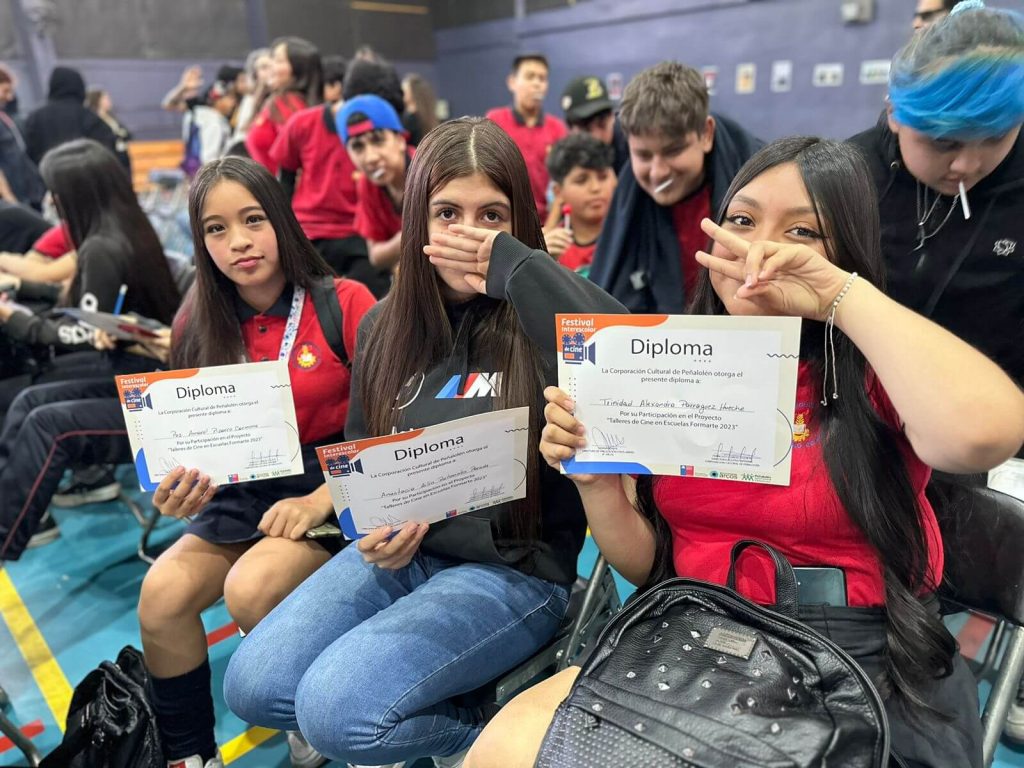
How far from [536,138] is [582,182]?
1.87 m

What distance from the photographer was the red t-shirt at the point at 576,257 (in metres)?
3.47

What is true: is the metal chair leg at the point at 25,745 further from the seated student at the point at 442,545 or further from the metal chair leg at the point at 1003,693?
the metal chair leg at the point at 1003,693

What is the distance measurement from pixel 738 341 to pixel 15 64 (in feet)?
44.1

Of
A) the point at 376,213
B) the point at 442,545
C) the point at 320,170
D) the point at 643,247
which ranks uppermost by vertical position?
the point at 320,170

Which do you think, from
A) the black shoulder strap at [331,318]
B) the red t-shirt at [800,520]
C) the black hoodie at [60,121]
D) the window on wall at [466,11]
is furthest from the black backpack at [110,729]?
the window on wall at [466,11]

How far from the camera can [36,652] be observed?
106 inches

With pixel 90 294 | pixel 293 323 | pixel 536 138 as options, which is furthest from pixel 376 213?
pixel 536 138

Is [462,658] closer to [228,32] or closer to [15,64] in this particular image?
[15,64]

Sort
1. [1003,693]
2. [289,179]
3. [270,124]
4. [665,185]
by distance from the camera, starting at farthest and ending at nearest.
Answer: [270,124] < [289,179] < [665,185] < [1003,693]

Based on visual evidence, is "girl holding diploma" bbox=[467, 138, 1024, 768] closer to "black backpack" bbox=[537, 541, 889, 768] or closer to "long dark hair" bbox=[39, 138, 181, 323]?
"black backpack" bbox=[537, 541, 889, 768]
